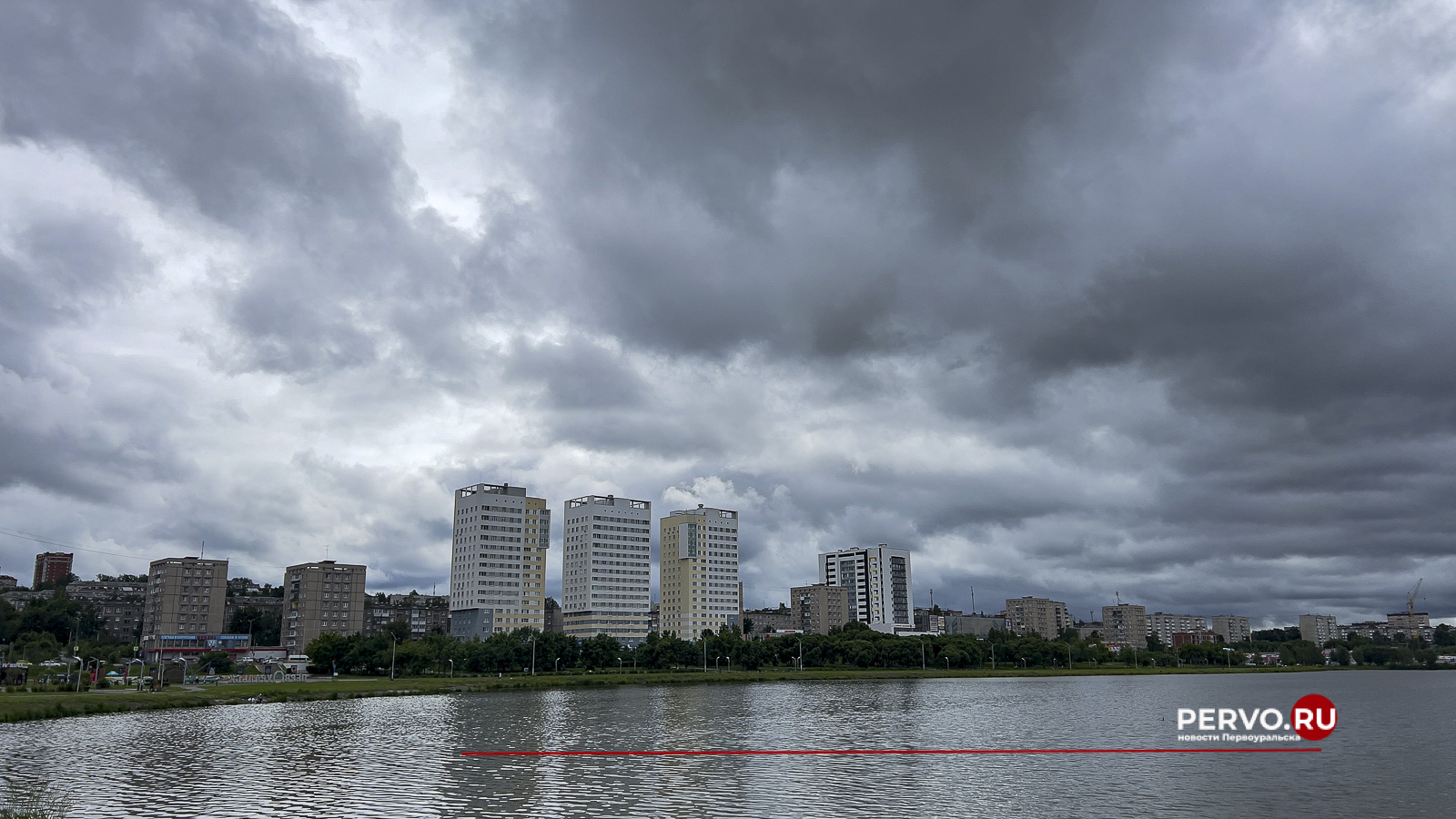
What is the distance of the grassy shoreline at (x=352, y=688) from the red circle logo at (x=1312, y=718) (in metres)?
80.2

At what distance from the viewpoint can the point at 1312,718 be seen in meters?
85.8

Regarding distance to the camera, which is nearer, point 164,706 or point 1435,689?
point 164,706

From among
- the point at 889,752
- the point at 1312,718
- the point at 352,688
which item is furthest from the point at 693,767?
the point at 352,688

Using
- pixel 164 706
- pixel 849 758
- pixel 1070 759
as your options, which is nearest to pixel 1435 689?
pixel 1070 759

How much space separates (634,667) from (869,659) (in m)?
52.2

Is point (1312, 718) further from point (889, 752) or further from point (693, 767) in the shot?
point (693, 767)

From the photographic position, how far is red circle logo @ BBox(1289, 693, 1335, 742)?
7250 centimetres

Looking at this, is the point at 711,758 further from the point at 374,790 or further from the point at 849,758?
the point at 374,790

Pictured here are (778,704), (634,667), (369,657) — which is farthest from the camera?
(634,667)

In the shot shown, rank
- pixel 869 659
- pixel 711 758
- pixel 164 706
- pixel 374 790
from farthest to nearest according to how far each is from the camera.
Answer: pixel 869 659 < pixel 164 706 < pixel 711 758 < pixel 374 790

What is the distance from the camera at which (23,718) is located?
248ft

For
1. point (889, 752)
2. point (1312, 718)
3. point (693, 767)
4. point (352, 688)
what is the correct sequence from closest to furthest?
point (693, 767)
point (889, 752)
point (1312, 718)
point (352, 688)

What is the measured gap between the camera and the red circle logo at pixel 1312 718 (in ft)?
238

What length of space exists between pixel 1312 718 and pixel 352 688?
111 metres
